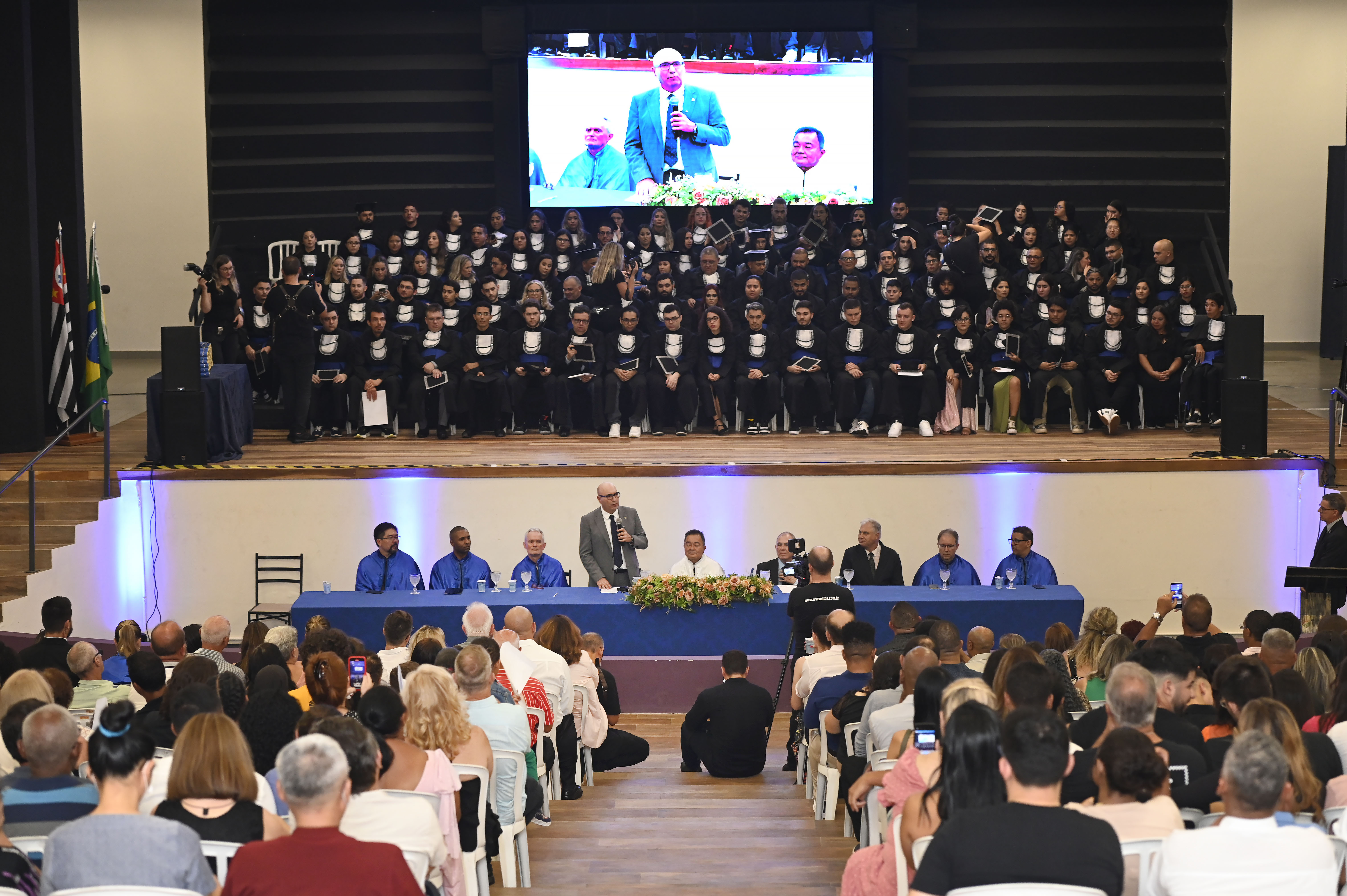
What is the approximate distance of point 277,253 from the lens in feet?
51.2

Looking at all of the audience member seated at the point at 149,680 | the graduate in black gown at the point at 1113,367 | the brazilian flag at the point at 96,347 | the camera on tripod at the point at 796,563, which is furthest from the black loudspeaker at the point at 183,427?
the graduate in black gown at the point at 1113,367

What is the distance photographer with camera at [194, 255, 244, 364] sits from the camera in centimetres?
1314

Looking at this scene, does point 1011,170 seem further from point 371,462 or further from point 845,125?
point 371,462

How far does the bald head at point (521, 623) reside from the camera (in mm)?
6953

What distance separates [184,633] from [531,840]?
2500 millimetres

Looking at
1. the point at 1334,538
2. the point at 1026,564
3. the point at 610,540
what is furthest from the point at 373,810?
the point at 1334,538

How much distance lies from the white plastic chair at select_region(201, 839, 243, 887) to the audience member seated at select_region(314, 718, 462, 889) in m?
0.29

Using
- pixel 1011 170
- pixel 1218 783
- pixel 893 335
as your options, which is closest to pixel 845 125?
pixel 1011 170

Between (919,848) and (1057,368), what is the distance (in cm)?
945

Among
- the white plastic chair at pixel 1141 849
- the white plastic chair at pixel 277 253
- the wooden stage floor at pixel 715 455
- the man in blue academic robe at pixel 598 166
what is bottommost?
the white plastic chair at pixel 1141 849

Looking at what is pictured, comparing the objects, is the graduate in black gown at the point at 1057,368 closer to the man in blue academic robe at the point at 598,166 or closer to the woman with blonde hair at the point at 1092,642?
the man in blue academic robe at the point at 598,166

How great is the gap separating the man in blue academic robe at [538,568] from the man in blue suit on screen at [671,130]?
6.81 m

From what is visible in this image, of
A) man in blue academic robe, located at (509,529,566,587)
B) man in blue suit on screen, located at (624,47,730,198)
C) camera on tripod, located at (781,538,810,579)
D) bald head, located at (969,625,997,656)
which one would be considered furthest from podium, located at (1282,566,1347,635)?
man in blue suit on screen, located at (624,47,730,198)

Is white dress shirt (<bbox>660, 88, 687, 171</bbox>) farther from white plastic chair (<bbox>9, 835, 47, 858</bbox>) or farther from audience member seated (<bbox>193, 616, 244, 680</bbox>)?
white plastic chair (<bbox>9, 835, 47, 858</bbox>)
